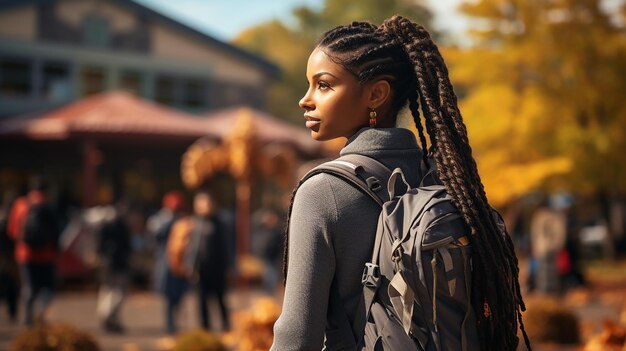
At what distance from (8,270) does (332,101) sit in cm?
1211

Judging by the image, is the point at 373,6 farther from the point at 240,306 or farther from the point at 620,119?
the point at 240,306

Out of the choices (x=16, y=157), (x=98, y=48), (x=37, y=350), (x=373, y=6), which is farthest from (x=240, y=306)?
(x=373, y=6)

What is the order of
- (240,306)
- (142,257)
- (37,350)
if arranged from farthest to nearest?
1. (142,257)
2. (240,306)
3. (37,350)

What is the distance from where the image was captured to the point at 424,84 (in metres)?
2.72

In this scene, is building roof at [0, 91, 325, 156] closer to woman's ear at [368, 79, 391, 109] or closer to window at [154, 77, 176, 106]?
window at [154, 77, 176, 106]

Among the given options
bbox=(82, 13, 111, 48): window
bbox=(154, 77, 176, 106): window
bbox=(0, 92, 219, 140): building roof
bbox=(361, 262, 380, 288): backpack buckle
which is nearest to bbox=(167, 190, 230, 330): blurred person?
bbox=(361, 262, 380, 288): backpack buckle

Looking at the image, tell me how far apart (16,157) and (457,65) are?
50.7ft

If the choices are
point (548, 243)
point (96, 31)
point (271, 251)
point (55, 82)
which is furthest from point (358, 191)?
Result: point (96, 31)

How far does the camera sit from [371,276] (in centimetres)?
252

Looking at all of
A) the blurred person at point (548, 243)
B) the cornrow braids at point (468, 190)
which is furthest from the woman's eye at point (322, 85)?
the blurred person at point (548, 243)

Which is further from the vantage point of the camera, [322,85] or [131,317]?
[131,317]

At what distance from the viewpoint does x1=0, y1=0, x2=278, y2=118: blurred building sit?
31.8m

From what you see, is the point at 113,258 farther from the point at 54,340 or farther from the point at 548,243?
the point at 548,243

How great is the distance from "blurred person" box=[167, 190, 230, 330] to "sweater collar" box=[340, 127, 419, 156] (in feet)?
29.2
